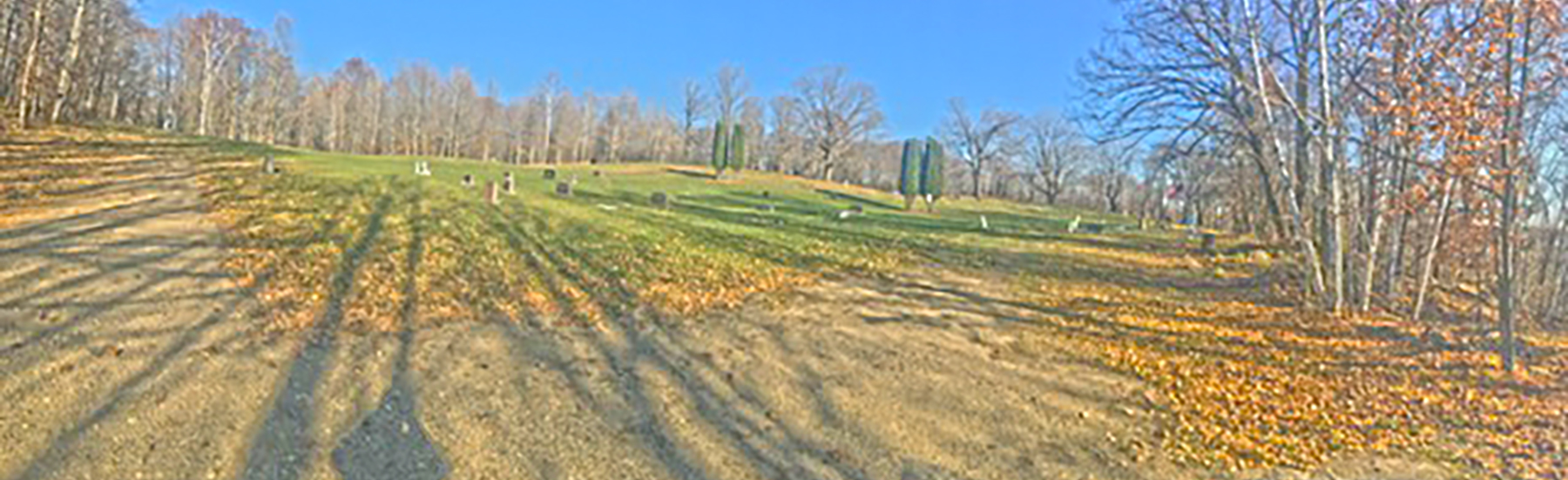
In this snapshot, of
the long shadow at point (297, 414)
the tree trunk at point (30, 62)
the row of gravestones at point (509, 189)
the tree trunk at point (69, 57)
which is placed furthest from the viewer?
the tree trunk at point (69, 57)

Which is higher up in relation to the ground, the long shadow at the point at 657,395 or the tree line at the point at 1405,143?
the tree line at the point at 1405,143

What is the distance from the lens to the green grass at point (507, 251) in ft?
23.8

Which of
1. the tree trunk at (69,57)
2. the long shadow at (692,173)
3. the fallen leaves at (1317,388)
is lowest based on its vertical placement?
the fallen leaves at (1317,388)

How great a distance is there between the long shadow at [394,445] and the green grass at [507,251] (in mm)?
1820

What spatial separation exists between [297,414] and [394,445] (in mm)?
828

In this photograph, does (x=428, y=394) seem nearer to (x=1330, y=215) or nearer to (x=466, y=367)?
(x=466, y=367)

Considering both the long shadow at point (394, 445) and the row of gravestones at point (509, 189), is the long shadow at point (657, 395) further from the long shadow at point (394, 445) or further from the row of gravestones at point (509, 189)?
the row of gravestones at point (509, 189)

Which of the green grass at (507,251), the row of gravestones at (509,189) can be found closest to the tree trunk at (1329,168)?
the green grass at (507,251)

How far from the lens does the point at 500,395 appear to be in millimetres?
5098

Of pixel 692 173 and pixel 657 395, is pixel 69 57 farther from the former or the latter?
pixel 692 173

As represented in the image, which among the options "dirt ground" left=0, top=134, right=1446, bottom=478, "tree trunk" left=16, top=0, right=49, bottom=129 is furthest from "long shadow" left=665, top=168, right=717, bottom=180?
"dirt ground" left=0, top=134, right=1446, bottom=478

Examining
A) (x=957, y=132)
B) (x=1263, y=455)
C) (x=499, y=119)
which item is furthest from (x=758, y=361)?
(x=499, y=119)

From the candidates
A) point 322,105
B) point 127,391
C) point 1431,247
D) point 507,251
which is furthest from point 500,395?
point 322,105

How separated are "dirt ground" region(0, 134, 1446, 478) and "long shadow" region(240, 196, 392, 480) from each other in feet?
0.06
